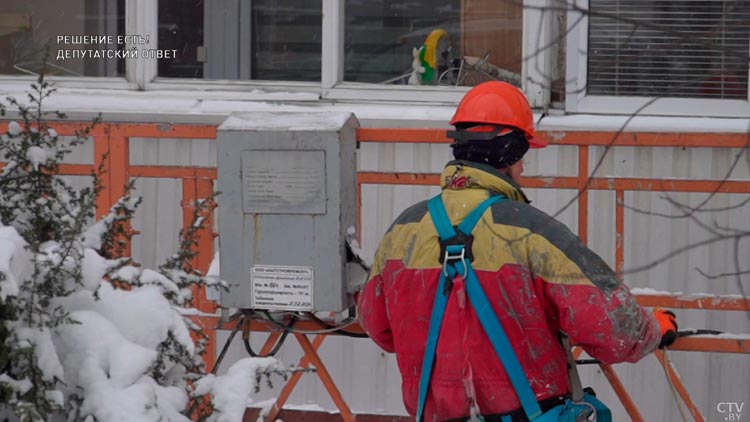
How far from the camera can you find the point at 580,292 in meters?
3.20

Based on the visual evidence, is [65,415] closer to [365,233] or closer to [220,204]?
[220,204]

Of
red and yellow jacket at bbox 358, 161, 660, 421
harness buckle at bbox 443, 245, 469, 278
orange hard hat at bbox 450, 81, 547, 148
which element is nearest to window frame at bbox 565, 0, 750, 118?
orange hard hat at bbox 450, 81, 547, 148

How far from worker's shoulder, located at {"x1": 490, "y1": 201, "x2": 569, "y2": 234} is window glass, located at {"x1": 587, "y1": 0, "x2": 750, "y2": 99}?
9.83 feet

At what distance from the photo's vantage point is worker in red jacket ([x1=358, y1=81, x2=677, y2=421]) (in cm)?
321

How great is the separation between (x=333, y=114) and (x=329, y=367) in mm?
2184

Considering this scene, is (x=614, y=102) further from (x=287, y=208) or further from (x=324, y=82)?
(x=287, y=208)

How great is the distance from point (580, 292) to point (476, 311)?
29 centimetres

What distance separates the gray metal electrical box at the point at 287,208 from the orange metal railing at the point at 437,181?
0.69 ft

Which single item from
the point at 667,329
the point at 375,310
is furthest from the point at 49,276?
the point at 667,329

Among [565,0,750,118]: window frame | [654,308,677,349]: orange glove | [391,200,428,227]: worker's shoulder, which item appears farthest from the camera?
[565,0,750,118]: window frame

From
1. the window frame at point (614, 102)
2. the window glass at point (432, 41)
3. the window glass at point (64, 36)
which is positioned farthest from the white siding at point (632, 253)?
the window glass at point (64, 36)

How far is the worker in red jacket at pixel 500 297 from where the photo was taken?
126 inches

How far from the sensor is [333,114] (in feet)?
14.4

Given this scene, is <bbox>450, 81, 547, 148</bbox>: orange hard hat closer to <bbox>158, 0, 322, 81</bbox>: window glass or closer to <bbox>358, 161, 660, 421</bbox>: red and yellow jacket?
<bbox>358, 161, 660, 421</bbox>: red and yellow jacket
